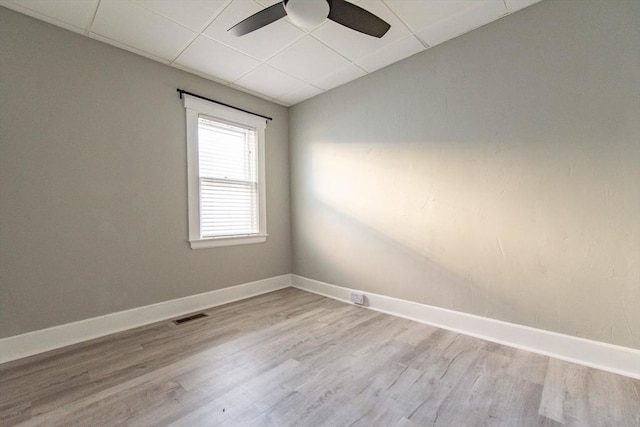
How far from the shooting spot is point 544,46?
1936 millimetres

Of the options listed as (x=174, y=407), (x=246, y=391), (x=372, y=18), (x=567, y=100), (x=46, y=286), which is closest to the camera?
(x=174, y=407)

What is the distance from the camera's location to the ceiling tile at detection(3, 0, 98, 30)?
192cm

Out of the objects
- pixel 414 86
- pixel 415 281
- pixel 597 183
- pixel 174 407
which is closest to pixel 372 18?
pixel 414 86

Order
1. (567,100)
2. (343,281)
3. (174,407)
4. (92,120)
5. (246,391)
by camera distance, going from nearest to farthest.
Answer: (174,407), (246,391), (567,100), (92,120), (343,281)

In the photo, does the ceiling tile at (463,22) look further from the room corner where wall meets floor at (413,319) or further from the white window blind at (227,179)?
the room corner where wall meets floor at (413,319)

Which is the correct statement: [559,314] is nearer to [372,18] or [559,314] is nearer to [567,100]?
[567,100]

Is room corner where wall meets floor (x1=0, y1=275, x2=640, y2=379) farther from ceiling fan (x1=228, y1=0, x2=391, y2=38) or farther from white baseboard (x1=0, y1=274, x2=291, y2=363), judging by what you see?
ceiling fan (x1=228, y1=0, x2=391, y2=38)

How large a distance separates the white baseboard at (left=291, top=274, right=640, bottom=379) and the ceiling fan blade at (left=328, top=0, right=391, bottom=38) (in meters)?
2.39

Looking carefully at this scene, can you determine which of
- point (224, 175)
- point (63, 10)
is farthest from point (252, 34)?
point (224, 175)

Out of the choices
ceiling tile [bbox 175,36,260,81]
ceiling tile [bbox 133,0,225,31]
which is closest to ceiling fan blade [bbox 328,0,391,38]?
ceiling tile [bbox 133,0,225,31]

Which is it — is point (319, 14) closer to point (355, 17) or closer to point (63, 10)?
point (355, 17)

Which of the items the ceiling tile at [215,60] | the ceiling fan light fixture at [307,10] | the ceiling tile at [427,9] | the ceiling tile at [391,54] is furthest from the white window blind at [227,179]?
the ceiling tile at [427,9]

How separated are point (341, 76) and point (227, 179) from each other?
1836 millimetres

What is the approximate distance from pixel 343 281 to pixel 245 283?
1.26 m
